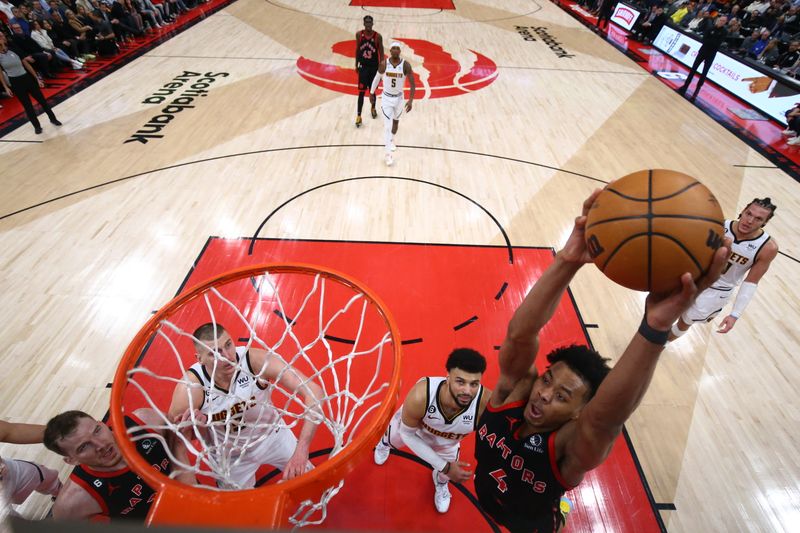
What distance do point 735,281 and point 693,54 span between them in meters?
10.9

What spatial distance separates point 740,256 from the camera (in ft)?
11.6

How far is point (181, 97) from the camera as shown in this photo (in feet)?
28.4

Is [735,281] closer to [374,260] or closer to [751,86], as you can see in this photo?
[374,260]

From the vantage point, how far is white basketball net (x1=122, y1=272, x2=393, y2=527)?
2.18m

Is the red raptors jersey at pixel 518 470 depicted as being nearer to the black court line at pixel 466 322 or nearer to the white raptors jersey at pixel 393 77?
the black court line at pixel 466 322

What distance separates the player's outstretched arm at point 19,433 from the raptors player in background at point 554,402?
2.80 m

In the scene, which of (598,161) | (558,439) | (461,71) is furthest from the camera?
(461,71)

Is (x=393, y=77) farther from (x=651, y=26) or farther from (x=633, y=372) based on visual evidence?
(x=651, y=26)

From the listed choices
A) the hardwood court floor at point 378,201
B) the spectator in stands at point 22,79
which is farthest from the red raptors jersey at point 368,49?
the spectator in stands at point 22,79

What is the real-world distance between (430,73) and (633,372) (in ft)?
34.2

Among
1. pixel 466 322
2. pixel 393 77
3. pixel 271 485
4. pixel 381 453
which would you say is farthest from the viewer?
pixel 393 77

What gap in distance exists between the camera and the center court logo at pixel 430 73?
31.2ft

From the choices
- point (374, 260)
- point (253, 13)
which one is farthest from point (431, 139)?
point (253, 13)

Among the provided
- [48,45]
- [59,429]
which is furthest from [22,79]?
[59,429]
